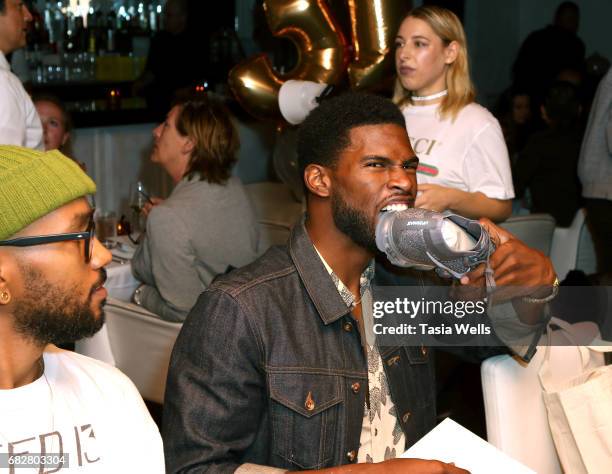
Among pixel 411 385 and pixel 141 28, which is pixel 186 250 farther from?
pixel 141 28

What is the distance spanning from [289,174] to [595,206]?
1445 mm

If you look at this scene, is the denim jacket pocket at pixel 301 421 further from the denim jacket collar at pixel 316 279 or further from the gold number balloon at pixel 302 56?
the gold number balloon at pixel 302 56

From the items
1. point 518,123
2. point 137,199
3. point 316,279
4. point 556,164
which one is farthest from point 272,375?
point 518,123

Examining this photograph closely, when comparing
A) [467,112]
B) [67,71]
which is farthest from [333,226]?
[67,71]

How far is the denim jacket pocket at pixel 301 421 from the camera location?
1.62 metres

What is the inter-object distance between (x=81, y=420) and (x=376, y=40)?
2584 mm

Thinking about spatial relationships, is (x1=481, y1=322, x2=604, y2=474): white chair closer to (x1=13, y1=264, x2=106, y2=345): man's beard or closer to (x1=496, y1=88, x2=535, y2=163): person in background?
(x1=13, y1=264, x2=106, y2=345): man's beard

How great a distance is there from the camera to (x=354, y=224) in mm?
1755

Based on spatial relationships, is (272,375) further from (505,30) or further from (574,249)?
(505,30)

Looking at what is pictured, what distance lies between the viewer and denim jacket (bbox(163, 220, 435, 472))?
1.56 m

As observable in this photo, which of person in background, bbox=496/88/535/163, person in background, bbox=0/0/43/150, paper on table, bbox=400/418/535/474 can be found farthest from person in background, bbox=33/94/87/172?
person in background, bbox=496/88/535/163

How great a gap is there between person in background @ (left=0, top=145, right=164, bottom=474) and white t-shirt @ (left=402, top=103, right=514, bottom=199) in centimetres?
154

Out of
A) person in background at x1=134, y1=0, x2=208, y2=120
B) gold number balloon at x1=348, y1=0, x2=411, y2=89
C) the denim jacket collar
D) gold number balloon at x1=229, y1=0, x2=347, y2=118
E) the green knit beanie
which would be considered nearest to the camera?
the green knit beanie

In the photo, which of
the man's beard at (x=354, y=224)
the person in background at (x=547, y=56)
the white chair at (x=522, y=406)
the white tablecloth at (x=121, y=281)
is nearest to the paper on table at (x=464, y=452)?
the white chair at (x=522, y=406)
